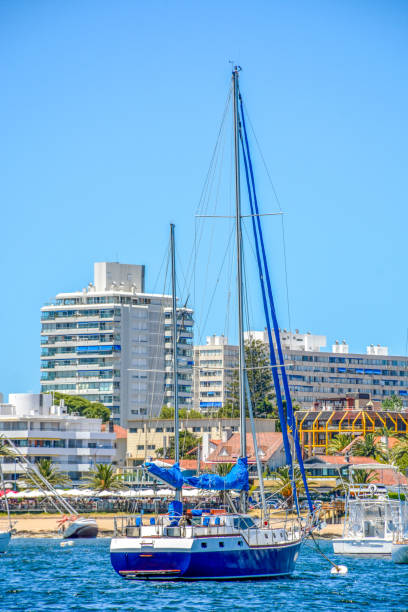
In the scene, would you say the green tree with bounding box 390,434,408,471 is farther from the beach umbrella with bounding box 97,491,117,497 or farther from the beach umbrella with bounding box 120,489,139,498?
the beach umbrella with bounding box 97,491,117,497

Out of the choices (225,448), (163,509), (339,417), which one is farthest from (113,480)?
(339,417)

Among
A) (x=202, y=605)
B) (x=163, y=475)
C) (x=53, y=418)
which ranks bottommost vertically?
(x=202, y=605)

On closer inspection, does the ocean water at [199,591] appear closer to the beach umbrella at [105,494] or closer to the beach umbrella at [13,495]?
the beach umbrella at [13,495]

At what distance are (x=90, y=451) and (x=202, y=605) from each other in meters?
112

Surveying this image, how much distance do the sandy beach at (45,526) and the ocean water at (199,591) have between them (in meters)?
44.6

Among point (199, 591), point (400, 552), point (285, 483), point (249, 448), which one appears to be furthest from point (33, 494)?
point (199, 591)

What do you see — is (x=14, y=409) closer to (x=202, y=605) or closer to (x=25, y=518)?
(x=25, y=518)

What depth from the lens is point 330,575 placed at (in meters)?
68.8

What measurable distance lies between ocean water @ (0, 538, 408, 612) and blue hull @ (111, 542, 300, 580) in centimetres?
57

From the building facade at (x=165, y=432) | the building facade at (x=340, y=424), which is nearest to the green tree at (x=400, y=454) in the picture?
the building facade at (x=340, y=424)

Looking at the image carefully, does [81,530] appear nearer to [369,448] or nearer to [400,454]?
[400,454]

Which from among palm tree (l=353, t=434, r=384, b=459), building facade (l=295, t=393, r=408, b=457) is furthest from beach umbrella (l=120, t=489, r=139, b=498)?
building facade (l=295, t=393, r=408, b=457)

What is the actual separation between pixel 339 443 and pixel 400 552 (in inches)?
3043

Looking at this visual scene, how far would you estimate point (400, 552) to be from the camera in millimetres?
77625
